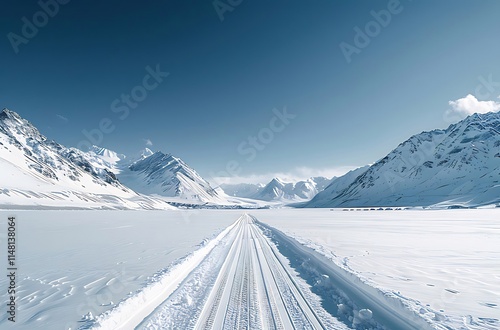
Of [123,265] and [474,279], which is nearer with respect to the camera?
[474,279]

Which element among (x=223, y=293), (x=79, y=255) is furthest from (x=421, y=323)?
(x=79, y=255)

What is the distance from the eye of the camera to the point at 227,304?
21.8 ft

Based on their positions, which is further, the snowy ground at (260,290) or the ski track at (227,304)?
the snowy ground at (260,290)

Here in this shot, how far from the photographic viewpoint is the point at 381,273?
930 cm

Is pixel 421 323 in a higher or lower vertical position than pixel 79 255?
lower

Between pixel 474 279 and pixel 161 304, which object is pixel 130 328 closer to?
pixel 161 304

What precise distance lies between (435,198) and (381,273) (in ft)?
728

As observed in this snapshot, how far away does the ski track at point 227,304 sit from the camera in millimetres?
5559

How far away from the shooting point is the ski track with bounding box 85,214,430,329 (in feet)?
18.2

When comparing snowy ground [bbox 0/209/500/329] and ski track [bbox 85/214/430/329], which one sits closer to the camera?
ski track [bbox 85/214/430/329]

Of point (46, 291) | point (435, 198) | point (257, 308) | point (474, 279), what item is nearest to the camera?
point (257, 308)

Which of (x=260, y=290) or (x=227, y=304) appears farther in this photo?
(x=260, y=290)

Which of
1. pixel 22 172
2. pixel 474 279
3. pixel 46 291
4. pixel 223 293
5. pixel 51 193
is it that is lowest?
pixel 474 279

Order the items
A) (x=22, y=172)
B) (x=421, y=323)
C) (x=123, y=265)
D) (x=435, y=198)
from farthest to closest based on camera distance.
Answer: (x=435, y=198)
(x=22, y=172)
(x=123, y=265)
(x=421, y=323)
